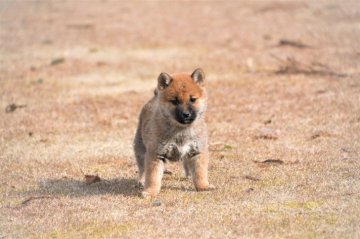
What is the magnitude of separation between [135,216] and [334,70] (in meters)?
10.8

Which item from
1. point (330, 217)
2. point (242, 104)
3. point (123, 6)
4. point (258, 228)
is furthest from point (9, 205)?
point (123, 6)

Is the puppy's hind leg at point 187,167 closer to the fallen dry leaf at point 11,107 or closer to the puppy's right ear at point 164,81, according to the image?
the puppy's right ear at point 164,81

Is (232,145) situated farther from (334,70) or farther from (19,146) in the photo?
(334,70)

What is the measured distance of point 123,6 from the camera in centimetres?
3681

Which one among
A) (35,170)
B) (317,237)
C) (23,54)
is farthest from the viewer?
A: (23,54)

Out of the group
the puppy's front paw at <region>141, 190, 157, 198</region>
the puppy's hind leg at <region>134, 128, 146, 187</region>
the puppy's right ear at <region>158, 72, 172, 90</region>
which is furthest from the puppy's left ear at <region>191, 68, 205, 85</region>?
the puppy's front paw at <region>141, 190, 157, 198</region>

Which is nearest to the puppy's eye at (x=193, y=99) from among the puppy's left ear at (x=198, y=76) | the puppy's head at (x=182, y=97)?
the puppy's head at (x=182, y=97)

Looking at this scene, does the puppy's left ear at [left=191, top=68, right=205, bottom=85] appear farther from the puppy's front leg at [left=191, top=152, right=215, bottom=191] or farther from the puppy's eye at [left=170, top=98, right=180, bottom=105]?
the puppy's front leg at [left=191, top=152, right=215, bottom=191]

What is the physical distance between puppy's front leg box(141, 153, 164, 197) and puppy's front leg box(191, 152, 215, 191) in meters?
0.45

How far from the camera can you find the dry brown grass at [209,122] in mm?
8078

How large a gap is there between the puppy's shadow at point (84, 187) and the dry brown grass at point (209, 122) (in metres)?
0.03

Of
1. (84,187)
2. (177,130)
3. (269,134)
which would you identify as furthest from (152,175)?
(269,134)

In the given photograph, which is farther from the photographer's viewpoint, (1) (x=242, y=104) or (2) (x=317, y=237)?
(1) (x=242, y=104)

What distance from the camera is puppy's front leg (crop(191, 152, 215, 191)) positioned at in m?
9.23
